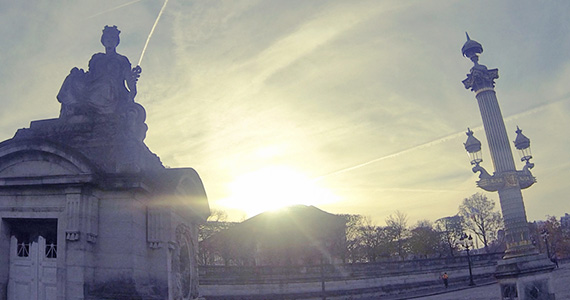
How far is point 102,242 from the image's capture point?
7848mm

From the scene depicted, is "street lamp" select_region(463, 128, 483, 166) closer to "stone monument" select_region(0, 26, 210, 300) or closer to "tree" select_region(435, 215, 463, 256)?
"stone monument" select_region(0, 26, 210, 300)

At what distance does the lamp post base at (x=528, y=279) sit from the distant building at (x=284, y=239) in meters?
39.7

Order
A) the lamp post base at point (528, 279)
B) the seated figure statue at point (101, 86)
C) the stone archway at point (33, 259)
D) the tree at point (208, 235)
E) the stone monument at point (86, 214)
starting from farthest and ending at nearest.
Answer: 1. the tree at point (208, 235)
2. the lamp post base at point (528, 279)
3. the seated figure statue at point (101, 86)
4. the stone archway at point (33, 259)
5. the stone monument at point (86, 214)

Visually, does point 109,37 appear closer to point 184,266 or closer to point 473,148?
point 184,266

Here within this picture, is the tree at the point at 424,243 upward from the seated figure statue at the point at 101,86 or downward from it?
downward

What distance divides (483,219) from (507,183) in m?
52.3

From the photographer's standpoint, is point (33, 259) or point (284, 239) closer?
point (33, 259)

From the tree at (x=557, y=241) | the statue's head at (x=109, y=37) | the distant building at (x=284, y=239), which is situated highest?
the statue's head at (x=109, y=37)

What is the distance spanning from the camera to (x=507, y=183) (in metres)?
16.9

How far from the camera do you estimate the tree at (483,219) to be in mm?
63656

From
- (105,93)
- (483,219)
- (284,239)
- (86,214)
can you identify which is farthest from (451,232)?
(86,214)

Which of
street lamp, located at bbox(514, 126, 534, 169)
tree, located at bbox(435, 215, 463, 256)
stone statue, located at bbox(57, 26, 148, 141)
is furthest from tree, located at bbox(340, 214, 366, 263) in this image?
stone statue, located at bbox(57, 26, 148, 141)

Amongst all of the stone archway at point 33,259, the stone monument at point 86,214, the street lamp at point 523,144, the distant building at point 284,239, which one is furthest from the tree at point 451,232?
the stone archway at point 33,259

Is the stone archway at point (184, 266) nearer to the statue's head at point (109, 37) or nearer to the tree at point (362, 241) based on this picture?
the statue's head at point (109, 37)
